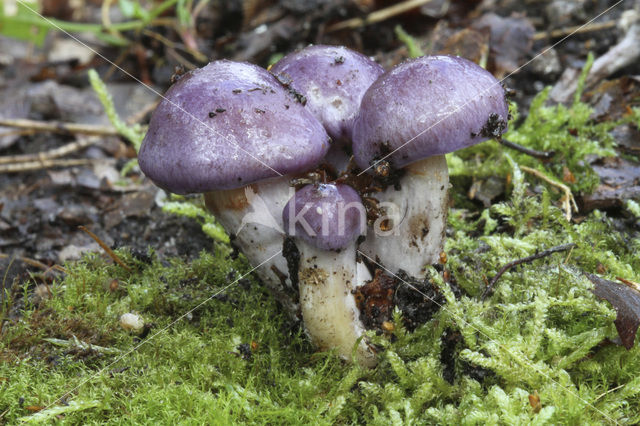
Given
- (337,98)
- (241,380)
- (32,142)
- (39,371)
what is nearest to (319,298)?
(241,380)

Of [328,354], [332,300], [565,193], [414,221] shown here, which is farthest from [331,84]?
[565,193]

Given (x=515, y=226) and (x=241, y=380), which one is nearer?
(x=241, y=380)

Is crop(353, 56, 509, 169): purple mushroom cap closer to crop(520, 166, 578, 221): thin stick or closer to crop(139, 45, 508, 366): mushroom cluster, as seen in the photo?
crop(139, 45, 508, 366): mushroom cluster

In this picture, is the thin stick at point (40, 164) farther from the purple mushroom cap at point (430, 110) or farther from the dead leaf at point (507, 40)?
the dead leaf at point (507, 40)

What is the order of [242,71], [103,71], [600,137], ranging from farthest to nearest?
[103,71]
[600,137]
[242,71]

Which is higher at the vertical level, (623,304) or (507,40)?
(507,40)

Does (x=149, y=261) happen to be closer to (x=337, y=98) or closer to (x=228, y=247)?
(x=228, y=247)

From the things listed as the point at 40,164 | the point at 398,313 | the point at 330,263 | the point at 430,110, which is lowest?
the point at 40,164

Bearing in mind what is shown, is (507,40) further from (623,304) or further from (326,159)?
(623,304)
